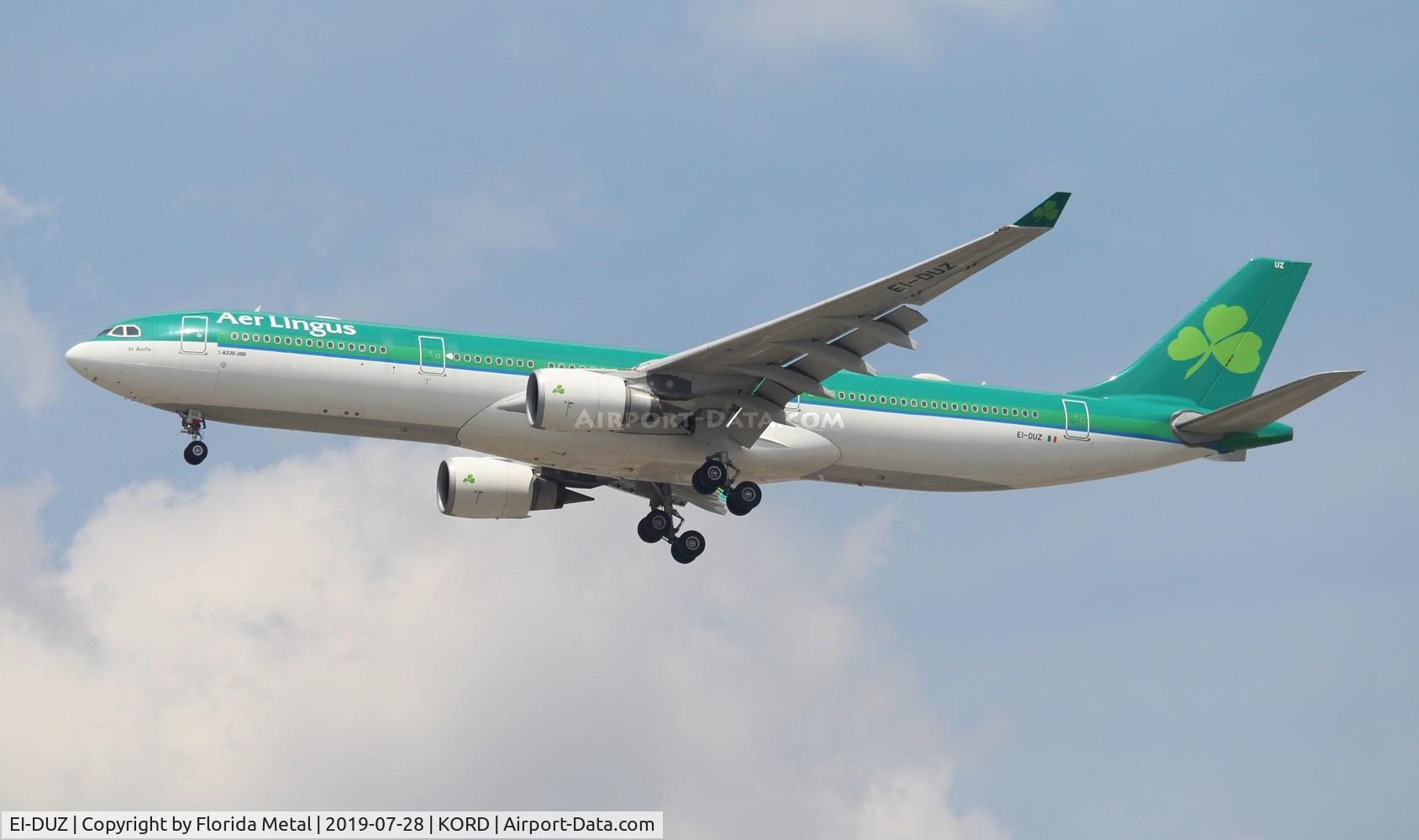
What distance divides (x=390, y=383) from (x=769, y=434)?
339 inches

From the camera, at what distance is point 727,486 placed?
39.2 meters

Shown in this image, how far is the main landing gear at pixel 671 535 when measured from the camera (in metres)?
42.4

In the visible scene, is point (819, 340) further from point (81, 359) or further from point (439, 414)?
point (81, 359)

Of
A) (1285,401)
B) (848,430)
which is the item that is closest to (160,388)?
(848,430)

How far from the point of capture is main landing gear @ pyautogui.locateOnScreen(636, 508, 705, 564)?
139ft

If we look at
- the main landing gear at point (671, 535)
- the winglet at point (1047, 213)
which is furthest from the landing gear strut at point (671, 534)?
the winglet at point (1047, 213)

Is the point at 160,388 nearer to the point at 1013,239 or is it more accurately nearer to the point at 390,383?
the point at 390,383

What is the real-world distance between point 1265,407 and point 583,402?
1624cm

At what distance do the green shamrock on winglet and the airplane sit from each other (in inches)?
94.8

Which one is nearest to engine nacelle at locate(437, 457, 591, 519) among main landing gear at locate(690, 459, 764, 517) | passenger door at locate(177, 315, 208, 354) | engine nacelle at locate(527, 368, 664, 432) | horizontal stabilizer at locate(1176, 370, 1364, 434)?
main landing gear at locate(690, 459, 764, 517)

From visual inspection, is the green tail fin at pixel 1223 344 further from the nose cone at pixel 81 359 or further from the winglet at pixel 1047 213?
the nose cone at pixel 81 359

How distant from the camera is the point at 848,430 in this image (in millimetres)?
40375

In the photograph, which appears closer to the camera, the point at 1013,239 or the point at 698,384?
the point at 1013,239

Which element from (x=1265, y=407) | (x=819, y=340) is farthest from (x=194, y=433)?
(x=1265, y=407)
